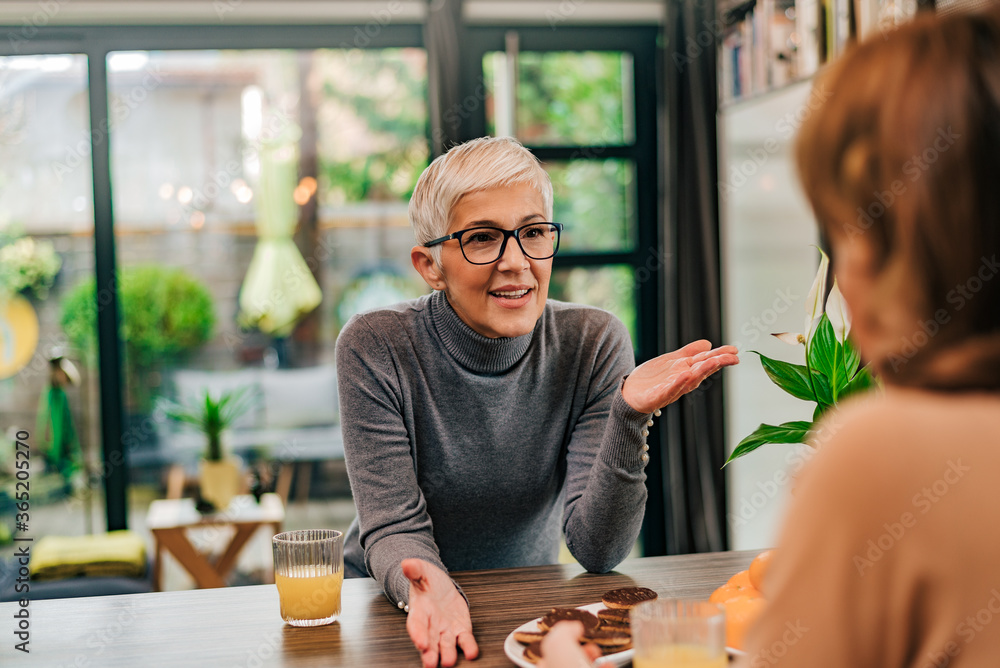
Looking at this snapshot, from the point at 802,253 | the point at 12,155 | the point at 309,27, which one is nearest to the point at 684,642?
the point at 802,253

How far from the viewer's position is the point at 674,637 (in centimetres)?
79

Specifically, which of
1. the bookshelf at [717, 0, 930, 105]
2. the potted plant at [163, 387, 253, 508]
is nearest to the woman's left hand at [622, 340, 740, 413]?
the bookshelf at [717, 0, 930, 105]

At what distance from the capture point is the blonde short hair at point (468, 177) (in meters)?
1.42

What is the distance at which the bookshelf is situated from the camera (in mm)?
2246

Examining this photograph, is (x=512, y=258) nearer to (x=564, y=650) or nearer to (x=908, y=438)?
(x=564, y=650)

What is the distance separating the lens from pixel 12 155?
11.7 feet

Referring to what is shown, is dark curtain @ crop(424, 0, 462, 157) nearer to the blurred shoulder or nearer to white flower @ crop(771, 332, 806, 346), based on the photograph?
white flower @ crop(771, 332, 806, 346)

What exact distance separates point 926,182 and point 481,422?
1076mm

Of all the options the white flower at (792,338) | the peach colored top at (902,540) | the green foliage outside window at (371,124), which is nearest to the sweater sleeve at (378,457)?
the white flower at (792,338)

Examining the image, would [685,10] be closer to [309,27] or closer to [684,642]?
[309,27]

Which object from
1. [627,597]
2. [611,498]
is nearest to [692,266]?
[611,498]

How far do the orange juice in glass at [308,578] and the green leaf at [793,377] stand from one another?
613 mm

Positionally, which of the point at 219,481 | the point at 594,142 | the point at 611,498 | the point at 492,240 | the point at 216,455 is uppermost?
the point at 594,142

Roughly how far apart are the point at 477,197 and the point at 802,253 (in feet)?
5.49
